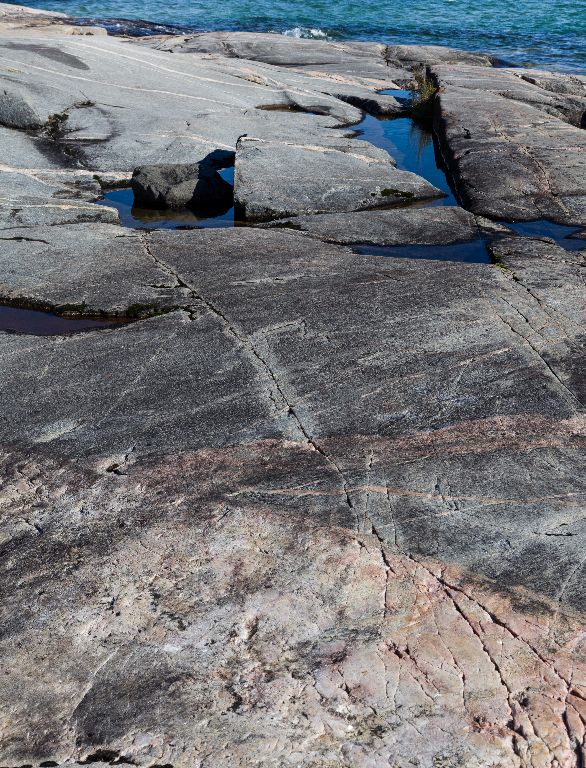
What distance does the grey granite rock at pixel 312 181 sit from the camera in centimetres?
1066

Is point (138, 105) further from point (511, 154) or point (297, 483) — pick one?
point (297, 483)

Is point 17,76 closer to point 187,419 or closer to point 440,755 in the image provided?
point 187,419

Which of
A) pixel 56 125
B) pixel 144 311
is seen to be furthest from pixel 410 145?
pixel 144 311

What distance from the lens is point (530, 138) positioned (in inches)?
510

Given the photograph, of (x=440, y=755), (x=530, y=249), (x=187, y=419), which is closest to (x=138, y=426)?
→ (x=187, y=419)

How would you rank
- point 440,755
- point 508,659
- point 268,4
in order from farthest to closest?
point 268,4 < point 508,659 < point 440,755

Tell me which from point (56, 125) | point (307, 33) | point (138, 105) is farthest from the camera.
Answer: point (307, 33)

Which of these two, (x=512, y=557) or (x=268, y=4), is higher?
(x=512, y=557)

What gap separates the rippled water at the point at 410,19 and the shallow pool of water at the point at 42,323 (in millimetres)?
20153

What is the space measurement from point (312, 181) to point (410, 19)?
2422cm

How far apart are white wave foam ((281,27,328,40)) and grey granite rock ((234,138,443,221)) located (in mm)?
16597

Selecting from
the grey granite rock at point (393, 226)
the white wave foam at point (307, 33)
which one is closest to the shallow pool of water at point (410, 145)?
the grey granite rock at point (393, 226)

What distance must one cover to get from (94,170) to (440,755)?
33.7 ft

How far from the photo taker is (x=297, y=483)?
5137 mm
